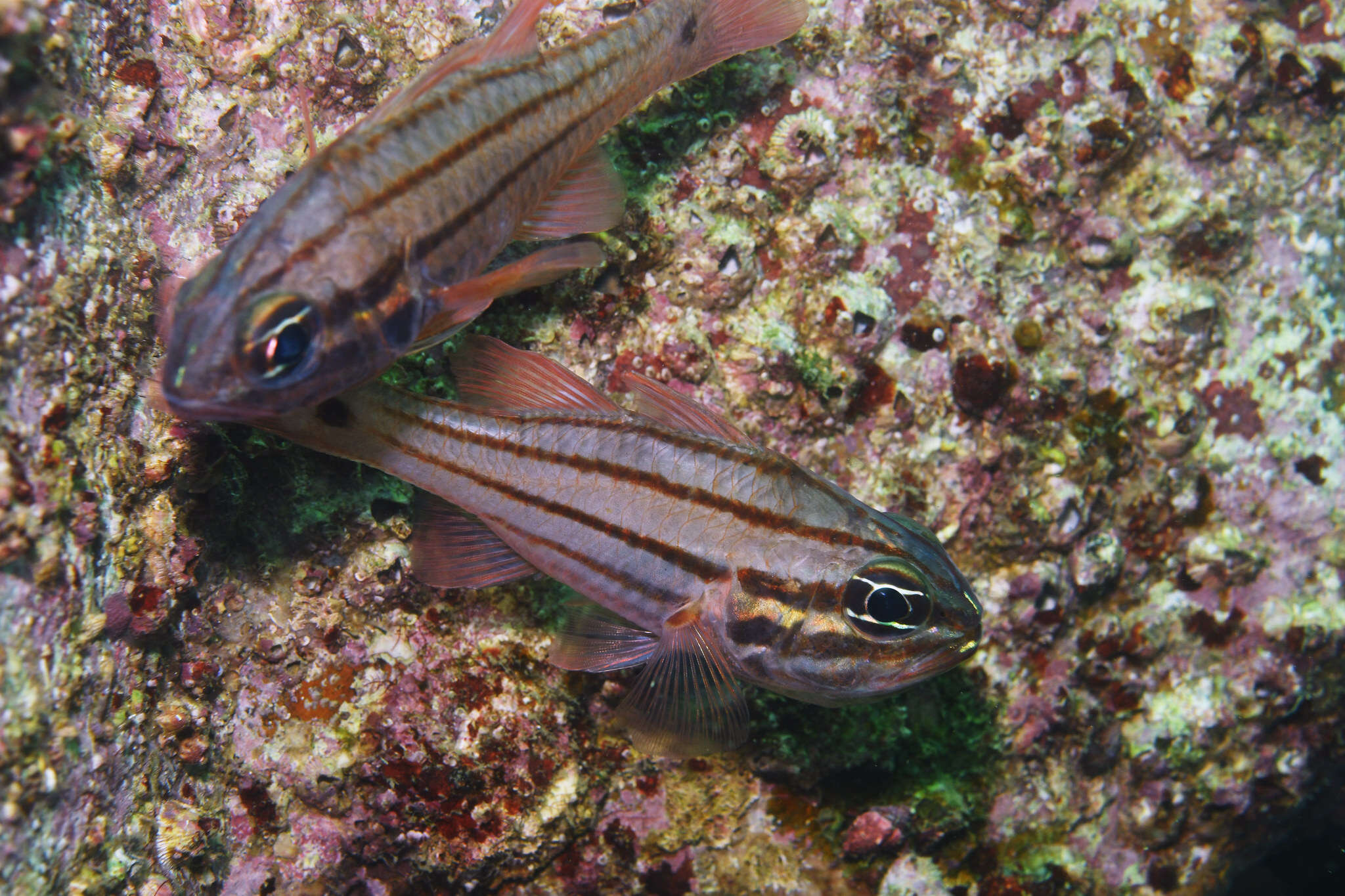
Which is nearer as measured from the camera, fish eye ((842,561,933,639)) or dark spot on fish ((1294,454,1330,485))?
fish eye ((842,561,933,639))

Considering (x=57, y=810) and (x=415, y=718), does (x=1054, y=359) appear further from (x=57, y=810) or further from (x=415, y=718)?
(x=57, y=810)

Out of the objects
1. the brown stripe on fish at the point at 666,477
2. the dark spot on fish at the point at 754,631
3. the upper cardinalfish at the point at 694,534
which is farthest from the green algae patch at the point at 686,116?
the dark spot on fish at the point at 754,631

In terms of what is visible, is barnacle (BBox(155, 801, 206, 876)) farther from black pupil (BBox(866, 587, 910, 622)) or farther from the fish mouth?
black pupil (BBox(866, 587, 910, 622))

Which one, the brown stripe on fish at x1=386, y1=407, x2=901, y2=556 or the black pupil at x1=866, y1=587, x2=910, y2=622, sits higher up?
the brown stripe on fish at x1=386, y1=407, x2=901, y2=556

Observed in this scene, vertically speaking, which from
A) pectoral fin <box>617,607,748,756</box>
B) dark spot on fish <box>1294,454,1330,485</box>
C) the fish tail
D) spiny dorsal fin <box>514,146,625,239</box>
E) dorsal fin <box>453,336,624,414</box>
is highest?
the fish tail

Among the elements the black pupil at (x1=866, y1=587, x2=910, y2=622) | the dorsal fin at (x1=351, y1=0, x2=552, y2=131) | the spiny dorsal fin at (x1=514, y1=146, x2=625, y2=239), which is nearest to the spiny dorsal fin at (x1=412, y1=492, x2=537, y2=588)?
the spiny dorsal fin at (x1=514, y1=146, x2=625, y2=239)

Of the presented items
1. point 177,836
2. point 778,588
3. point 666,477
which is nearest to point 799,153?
point 666,477

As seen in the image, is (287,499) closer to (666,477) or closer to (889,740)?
(666,477)

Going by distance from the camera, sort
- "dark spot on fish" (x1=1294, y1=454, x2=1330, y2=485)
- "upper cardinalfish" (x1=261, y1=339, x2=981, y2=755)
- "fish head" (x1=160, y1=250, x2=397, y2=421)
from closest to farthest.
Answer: "fish head" (x1=160, y1=250, x2=397, y2=421) → "upper cardinalfish" (x1=261, y1=339, x2=981, y2=755) → "dark spot on fish" (x1=1294, y1=454, x2=1330, y2=485)
